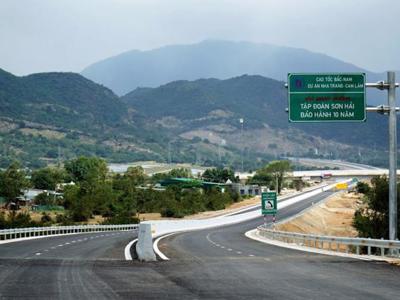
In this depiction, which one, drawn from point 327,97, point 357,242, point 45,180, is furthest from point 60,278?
point 45,180

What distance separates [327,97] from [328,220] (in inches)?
3233

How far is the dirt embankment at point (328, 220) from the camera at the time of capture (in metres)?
90.2

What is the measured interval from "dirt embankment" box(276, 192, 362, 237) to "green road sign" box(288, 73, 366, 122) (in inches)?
1852

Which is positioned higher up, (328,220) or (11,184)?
(11,184)

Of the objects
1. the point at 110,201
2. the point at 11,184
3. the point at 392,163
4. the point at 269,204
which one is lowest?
the point at 110,201

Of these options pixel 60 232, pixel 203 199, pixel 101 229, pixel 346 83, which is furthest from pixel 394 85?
pixel 203 199

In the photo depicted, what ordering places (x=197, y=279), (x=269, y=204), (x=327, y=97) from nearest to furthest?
(x=197, y=279)
(x=327, y=97)
(x=269, y=204)

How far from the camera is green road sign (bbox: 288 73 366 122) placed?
1222 inches

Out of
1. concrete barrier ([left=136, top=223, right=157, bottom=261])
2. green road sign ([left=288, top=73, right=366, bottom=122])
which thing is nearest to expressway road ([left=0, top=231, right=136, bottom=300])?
concrete barrier ([left=136, top=223, right=157, bottom=261])

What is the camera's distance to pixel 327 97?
31297 mm

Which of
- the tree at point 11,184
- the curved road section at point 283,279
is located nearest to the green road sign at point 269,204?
the curved road section at point 283,279

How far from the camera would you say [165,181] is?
200 m

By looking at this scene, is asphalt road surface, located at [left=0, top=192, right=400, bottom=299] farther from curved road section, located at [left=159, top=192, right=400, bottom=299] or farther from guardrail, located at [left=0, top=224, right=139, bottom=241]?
guardrail, located at [left=0, top=224, right=139, bottom=241]

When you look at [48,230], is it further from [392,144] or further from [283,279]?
[283,279]
